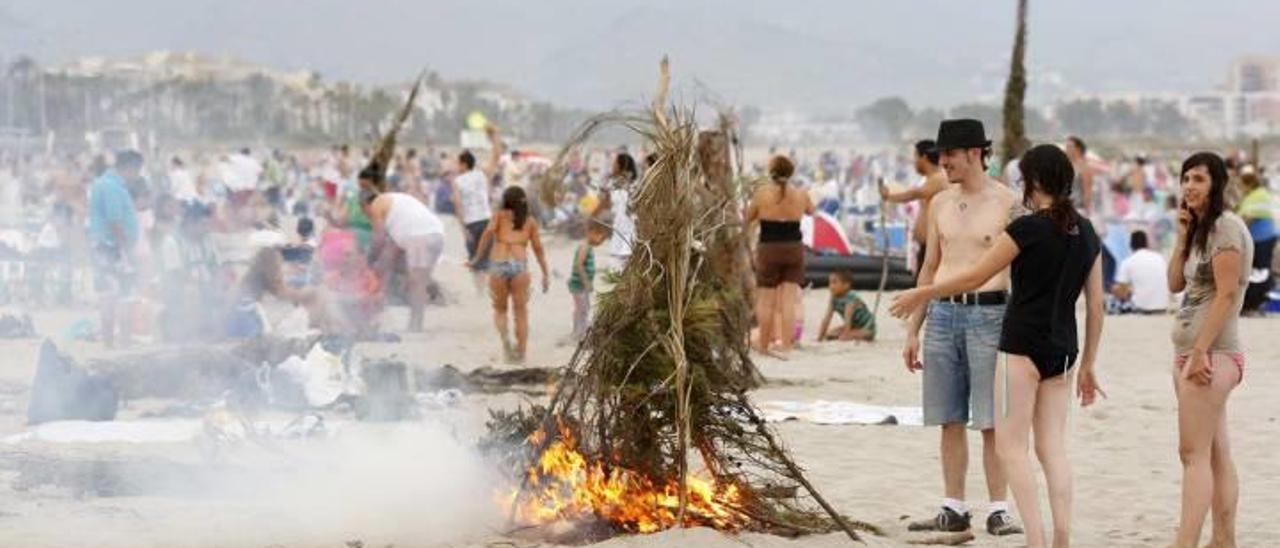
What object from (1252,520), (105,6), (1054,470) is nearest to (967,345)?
(1054,470)

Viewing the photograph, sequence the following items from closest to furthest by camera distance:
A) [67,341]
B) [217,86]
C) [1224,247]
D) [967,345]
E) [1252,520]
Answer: [1224,247]
[967,345]
[1252,520]
[67,341]
[217,86]

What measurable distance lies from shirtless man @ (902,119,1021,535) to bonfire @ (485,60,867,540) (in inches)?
23.6

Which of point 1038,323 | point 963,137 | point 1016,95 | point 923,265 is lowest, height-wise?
point 1038,323

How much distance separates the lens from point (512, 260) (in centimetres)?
1459

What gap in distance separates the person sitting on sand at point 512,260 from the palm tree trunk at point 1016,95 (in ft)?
39.7

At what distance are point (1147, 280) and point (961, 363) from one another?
37.7 feet

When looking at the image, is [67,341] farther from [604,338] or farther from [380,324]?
[604,338]

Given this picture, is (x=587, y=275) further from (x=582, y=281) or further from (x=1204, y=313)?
(x=1204, y=313)

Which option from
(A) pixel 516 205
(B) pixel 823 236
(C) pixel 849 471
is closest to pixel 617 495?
(C) pixel 849 471

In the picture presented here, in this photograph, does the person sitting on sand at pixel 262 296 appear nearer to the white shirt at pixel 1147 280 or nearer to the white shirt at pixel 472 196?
the white shirt at pixel 472 196

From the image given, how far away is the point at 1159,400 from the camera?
40.3 ft

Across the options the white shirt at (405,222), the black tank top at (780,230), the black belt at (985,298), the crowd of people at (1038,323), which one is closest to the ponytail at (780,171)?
the black tank top at (780,230)

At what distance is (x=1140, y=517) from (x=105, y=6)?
10562 mm

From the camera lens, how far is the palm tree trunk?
2664 centimetres
